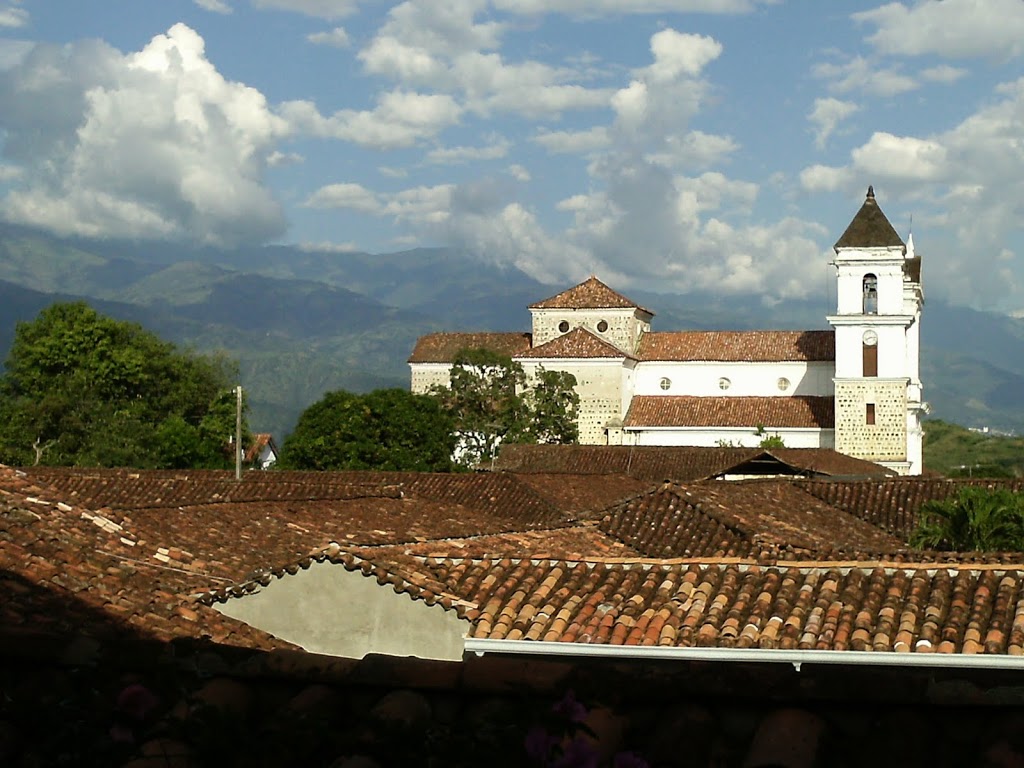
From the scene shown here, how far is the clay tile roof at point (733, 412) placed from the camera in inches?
2507

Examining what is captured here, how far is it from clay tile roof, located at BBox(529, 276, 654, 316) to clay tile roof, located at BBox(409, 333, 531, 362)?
1954 mm

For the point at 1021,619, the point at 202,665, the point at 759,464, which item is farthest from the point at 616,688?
the point at 759,464

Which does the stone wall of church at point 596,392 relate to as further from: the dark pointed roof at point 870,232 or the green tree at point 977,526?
the green tree at point 977,526

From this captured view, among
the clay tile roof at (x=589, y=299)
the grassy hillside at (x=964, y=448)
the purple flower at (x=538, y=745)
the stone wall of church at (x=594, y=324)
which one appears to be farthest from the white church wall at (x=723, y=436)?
the purple flower at (x=538, y=745)

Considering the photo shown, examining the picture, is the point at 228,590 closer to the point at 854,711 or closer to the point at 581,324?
the point at 854,711

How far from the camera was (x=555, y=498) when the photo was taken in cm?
2858

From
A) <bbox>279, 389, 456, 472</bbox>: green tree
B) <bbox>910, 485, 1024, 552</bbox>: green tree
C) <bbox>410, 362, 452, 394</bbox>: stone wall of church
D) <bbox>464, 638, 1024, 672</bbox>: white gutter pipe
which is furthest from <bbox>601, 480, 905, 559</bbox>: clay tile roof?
<bbox>410, 362, 452, 394</bbox>: stone wall of church

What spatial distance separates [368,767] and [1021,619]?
26.3ft

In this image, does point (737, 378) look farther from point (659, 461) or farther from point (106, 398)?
point (106, 398)

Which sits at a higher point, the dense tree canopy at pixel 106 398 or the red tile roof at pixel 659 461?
the dense tree canopy at pixel 106 398

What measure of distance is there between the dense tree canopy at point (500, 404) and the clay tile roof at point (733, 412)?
3718 mm

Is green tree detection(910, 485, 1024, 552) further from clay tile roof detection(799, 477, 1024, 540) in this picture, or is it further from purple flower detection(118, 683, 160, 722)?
purple flower detection(118, 683, 160, 722)

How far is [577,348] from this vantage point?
215 ft

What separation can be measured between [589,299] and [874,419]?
15.1 m
